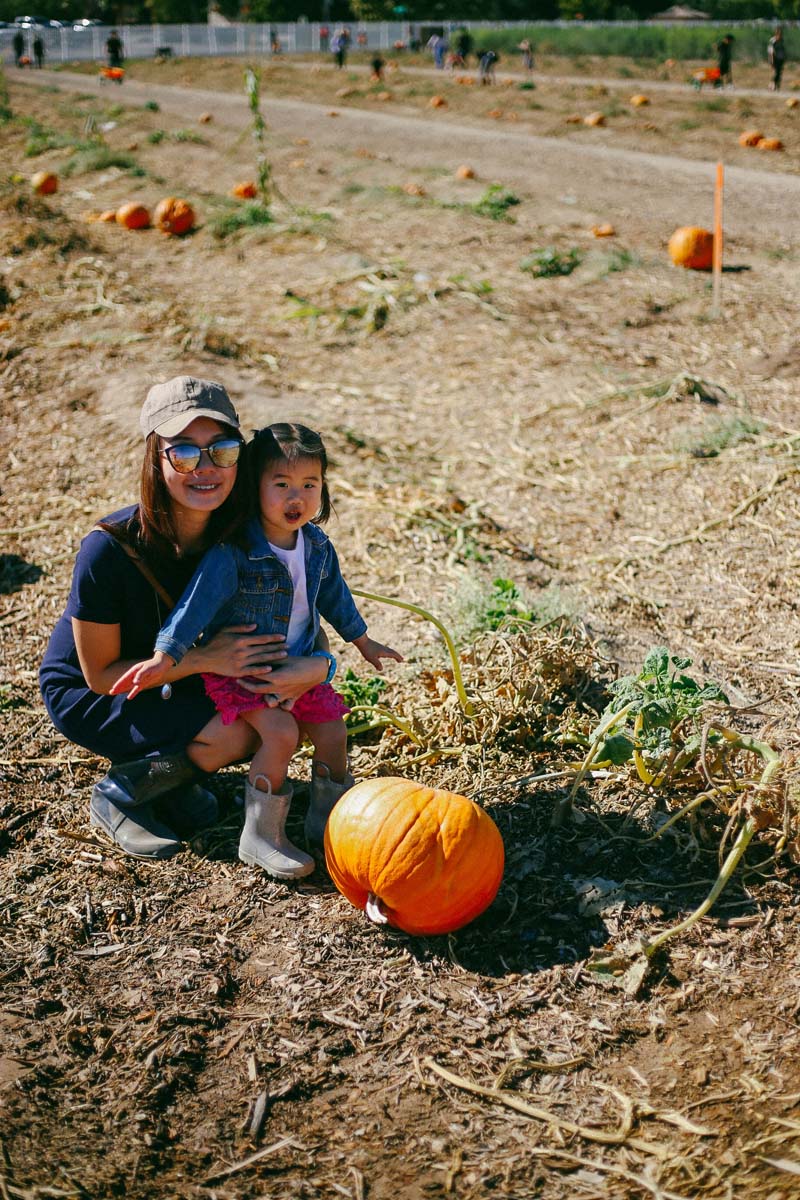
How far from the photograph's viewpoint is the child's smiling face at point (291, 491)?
10.3 ft

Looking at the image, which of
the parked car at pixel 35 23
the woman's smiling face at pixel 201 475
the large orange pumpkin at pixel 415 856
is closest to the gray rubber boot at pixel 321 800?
the large orange pumpkin at pixel 415 856

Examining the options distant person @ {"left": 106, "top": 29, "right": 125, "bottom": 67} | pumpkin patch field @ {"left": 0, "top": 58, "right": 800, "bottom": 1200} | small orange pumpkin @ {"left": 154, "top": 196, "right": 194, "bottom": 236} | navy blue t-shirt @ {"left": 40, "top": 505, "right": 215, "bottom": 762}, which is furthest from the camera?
distant person @ {"left": 106, "top": 29, "right": 125, "bottom": 67}

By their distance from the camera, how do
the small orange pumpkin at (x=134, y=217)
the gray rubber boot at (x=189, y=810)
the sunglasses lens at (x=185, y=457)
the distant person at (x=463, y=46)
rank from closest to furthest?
the sunglasses lens at (x=185, y=457) → the gray rubber boot at (x=189, y=810) → the small orange pumpkin at (x=134, y=217) → the distant person at (x=463, y=46)

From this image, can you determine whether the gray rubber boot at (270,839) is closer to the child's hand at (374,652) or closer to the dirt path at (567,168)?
the child's hand at (374,652)

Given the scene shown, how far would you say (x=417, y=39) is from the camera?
44.5 m

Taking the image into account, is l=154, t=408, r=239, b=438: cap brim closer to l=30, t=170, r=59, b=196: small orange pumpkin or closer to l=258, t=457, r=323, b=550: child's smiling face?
l=258, t=457, r=323, b=550: child's smiling face

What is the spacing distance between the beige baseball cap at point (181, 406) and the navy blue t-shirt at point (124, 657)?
323mm

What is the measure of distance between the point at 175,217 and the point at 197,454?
9.52m

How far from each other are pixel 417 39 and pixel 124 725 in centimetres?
4724

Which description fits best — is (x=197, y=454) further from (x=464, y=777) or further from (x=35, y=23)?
(x=35, y=23)

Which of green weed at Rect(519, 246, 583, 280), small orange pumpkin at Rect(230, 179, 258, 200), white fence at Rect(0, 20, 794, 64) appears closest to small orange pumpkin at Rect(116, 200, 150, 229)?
small orange pumpkin at Rect(230, 179, 258, 200)

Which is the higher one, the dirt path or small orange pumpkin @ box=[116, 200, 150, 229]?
the dirt path

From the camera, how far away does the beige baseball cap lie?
123 inches

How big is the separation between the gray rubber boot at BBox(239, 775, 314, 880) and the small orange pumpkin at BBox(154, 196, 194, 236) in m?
9.71
